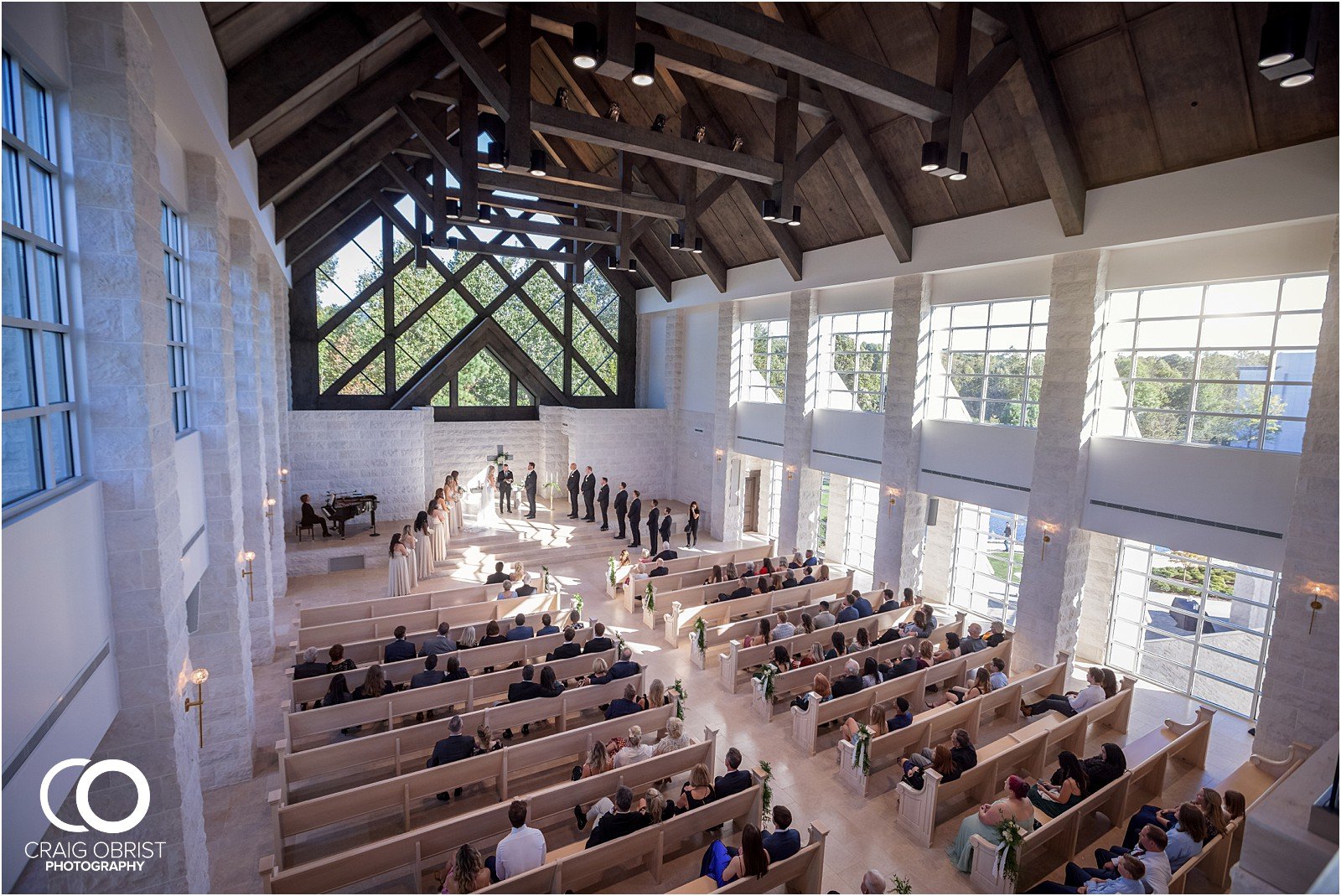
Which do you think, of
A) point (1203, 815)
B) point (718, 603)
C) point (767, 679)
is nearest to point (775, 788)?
point (767, 679)

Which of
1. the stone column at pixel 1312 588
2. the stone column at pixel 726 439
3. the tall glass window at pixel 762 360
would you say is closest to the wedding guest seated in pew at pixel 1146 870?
the stone column at pixel 1312 588

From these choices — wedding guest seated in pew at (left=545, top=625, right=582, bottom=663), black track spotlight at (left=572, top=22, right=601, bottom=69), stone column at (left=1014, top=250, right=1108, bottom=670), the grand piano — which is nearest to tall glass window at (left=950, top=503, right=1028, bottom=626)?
stone column at (left=1014, top=250, right=1108, bottom=670)

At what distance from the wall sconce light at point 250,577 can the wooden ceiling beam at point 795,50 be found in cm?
815

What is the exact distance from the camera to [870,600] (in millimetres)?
11484

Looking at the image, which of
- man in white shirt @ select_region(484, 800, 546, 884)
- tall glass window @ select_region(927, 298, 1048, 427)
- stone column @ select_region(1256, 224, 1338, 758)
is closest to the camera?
man in white shirt @ select_region(484, 800, 546, 884)

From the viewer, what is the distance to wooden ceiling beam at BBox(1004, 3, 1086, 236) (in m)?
7.82

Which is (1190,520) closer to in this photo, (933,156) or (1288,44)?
(933,156)

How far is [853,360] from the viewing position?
569 inches

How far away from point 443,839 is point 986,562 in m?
11.3

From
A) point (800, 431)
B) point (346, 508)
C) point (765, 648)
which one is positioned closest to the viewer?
point (765, 648)

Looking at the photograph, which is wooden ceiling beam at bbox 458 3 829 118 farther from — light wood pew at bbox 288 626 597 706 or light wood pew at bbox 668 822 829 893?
light wood pew at bbox 668 822 829 893

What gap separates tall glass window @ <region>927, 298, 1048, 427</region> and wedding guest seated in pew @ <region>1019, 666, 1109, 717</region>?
4.42 metres

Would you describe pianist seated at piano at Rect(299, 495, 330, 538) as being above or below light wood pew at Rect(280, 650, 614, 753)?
above

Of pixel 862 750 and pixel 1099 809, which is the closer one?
pixel 1099 809
